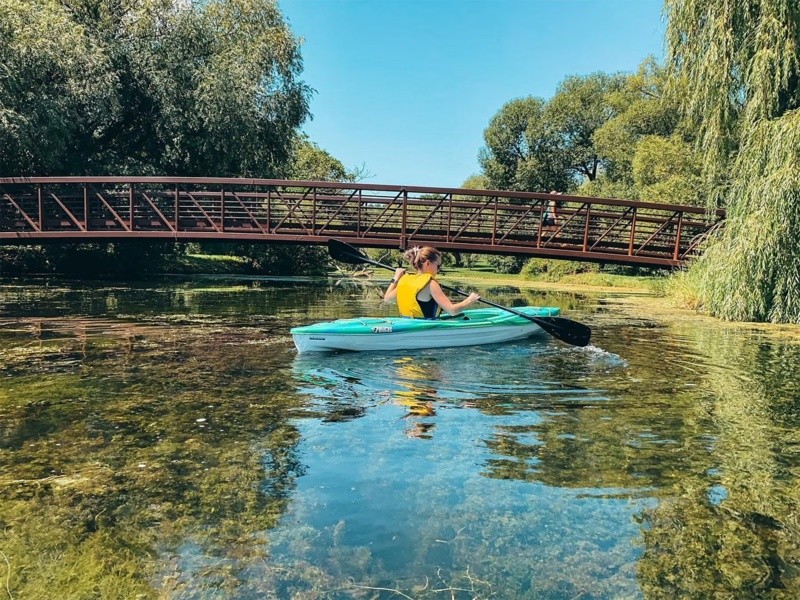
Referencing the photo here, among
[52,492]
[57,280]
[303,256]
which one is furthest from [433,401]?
[303,256]

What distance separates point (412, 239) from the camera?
1584cm

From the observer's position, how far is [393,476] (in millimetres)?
3605

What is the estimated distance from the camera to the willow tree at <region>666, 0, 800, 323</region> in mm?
9570

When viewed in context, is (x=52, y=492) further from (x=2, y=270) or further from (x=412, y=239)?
(x=2, y=270)

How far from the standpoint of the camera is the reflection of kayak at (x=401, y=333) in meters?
7.15

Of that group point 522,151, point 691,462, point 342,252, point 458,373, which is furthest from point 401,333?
point 522,151

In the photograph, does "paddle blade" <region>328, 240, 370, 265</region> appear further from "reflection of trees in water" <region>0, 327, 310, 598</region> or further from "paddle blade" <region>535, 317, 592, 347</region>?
"reflection of trees in water" <region>0, 327, 310, 598</region>

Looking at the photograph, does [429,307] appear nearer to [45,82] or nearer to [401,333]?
[401,333]

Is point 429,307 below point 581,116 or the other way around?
below

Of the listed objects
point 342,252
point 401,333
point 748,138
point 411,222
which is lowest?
point 401,333

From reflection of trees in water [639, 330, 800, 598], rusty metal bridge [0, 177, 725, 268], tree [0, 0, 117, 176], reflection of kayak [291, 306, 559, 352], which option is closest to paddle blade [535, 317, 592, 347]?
reflection of kayak [291, 306, 559, 352]

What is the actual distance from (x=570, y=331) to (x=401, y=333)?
2170 mm

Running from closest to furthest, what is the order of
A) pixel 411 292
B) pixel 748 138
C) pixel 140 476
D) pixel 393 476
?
pixel 140 476, pixel 393 476, pixel 411 292, pixel 748 138

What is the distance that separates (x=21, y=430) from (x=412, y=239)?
12.2 meters
